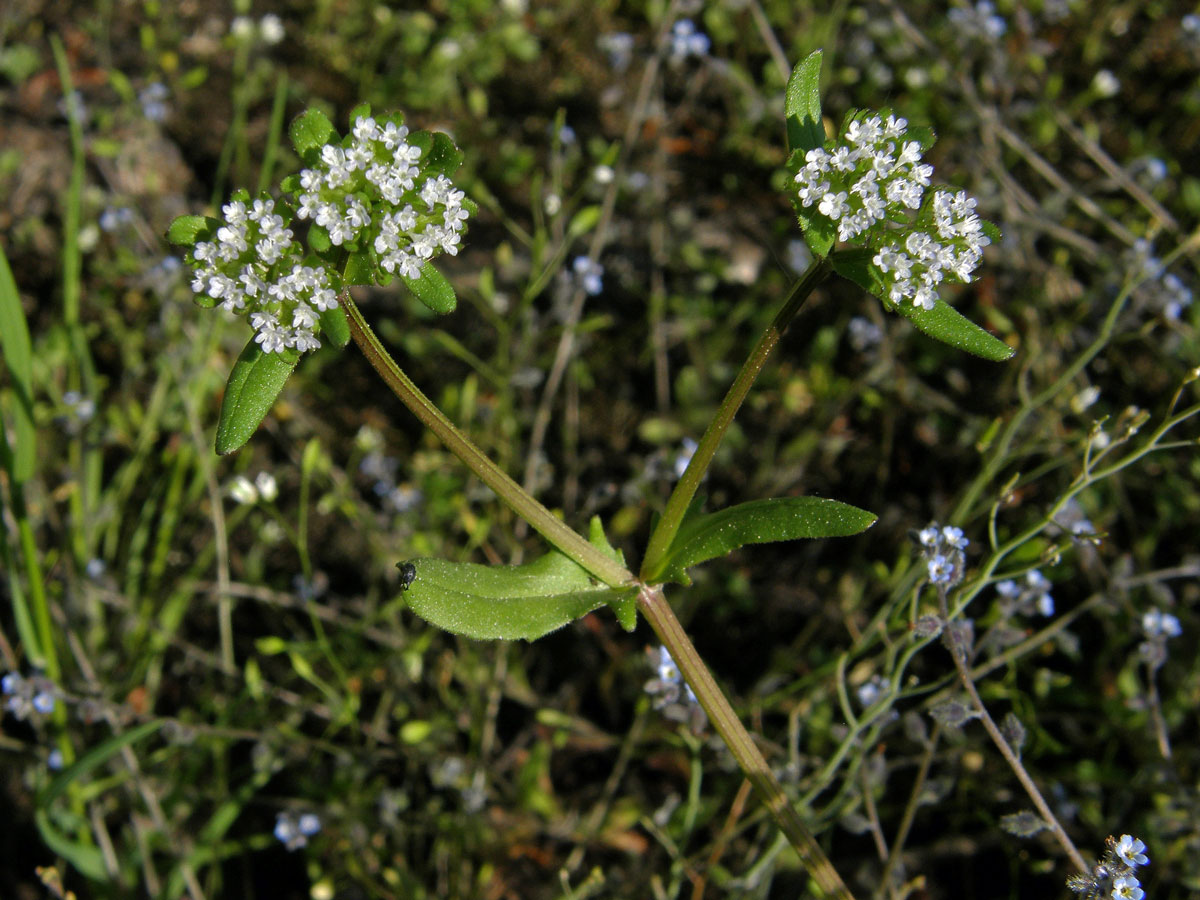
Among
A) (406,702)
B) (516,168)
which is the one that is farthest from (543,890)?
(516,168)

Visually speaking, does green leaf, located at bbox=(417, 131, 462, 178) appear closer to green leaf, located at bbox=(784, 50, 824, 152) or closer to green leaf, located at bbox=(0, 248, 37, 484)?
green leaf, located at bbox=(784, 50, 824, 152)

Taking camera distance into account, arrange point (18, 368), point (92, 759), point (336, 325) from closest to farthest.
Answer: point (336, 325) → point (92, 759) → point (18, 368)

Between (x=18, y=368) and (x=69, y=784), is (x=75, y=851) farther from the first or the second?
(x=18, y=368)

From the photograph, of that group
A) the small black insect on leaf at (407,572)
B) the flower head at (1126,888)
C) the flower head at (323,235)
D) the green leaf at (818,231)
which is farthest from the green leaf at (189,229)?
the flower head at (1126,888)

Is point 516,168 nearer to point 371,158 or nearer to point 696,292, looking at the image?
point 696,292

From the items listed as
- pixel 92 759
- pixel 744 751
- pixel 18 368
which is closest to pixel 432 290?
pixel 744 751
